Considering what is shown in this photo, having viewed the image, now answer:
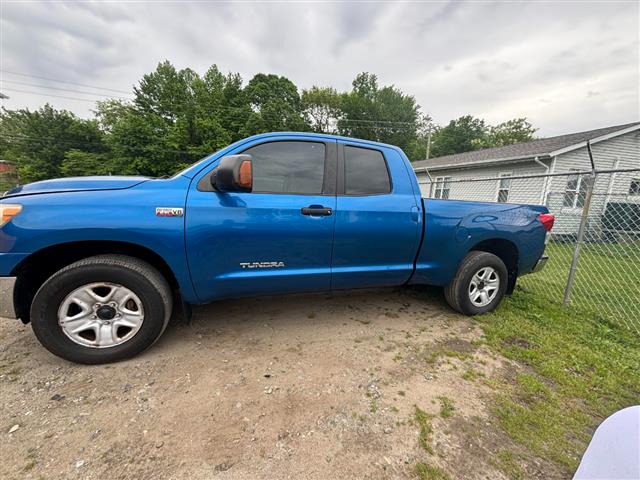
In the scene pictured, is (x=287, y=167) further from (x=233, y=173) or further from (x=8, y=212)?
(x=8, y=212)

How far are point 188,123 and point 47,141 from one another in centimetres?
1734

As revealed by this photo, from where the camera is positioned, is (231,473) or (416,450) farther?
(416,450)

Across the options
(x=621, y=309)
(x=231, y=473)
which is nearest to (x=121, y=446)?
(x=231, y=473)

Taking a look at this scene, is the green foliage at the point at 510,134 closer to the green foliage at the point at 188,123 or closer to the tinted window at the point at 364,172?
the green foliage at the point at 188,123

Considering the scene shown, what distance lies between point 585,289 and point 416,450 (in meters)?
4.76

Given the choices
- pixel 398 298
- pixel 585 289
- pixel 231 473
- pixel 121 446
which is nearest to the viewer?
pixel 231 473

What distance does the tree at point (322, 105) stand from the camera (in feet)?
119

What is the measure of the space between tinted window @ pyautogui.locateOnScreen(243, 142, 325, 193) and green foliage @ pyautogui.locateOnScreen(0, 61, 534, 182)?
22.5 m

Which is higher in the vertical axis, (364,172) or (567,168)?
(567,168)

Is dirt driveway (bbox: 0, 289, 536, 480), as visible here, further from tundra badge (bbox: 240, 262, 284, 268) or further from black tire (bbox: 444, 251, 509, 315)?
tundra badge (bbox: 240, 262, 284, 268)

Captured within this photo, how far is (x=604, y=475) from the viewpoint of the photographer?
94 cm

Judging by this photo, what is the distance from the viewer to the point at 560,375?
2248mm

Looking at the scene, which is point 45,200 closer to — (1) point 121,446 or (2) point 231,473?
(1) point 121,446

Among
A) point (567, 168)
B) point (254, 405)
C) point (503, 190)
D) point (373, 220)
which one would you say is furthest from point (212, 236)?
point (567, 168)
